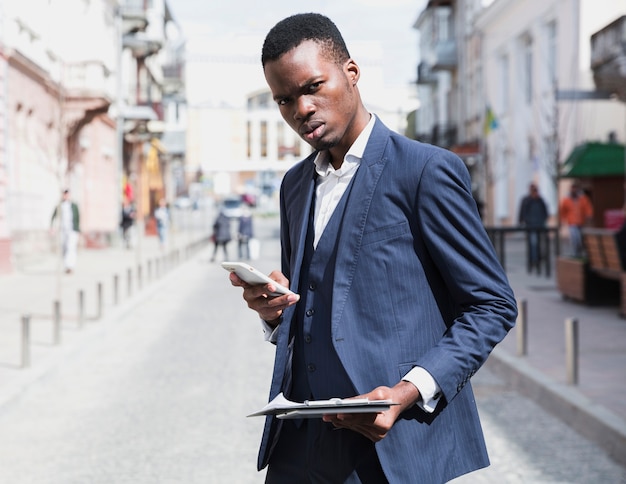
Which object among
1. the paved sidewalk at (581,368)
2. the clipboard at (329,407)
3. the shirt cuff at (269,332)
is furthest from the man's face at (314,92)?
the paved sidewalk at (581,368)

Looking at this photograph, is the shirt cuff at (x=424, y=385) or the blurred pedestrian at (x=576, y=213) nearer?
the shirt cuff at (x=424, y=385)

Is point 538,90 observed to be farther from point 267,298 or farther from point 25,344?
point 267,298

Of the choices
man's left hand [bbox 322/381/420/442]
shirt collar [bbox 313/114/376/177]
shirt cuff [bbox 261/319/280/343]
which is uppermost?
shirt collar [bbox 313/114/376/177]

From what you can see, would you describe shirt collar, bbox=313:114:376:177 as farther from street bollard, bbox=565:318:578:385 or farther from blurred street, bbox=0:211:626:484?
street bollard, bbox=565:318:578:385

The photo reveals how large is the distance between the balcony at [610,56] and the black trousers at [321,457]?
18.3m

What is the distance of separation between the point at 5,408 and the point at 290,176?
576 centimetres

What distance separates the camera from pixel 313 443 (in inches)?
100

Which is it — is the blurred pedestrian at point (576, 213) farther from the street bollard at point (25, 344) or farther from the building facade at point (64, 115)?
the street bollard at point (25, 344)

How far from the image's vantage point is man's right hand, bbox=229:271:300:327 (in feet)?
8.15

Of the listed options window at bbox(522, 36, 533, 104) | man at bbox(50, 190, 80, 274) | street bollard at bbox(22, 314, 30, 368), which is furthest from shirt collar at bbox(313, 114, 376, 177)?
window at bbox(522, 36, 533, 104)

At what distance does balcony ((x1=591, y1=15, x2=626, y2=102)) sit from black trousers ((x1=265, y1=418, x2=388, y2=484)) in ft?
60.1

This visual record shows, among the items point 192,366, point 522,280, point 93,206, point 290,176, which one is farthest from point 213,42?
point 290,176

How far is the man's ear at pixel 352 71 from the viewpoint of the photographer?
2513mm

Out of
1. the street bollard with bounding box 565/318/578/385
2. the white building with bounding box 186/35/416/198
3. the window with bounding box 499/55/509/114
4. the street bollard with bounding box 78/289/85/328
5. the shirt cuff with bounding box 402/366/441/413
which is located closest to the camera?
the shirt cuff with bounding box 402/366/441/413
